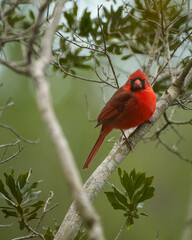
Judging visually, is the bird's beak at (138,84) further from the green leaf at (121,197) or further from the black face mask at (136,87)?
the green leaf at (121,197)

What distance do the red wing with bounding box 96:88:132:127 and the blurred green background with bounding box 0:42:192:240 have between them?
3.67 meters

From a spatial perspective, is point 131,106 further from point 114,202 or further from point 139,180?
point 114,202

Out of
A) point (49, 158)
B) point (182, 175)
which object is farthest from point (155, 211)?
point (49, 158)

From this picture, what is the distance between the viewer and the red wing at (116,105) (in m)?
3.84

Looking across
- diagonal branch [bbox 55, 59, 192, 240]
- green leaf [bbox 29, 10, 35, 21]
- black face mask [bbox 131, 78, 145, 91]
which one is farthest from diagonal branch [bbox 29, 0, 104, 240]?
green leaf [bbox 29, 10, 35, 21]

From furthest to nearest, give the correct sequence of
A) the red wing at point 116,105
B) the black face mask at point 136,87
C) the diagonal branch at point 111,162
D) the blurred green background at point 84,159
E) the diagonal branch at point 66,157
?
the blurred green background at point 84,159 < the red wing at point 116,105 < the black face mask at point 136,87 < the diagonal branch at point 111,162 < the diagonal branch at point 66,157

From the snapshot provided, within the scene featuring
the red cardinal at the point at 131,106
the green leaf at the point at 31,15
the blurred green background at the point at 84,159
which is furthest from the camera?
the blurred green background at the point at 84,159

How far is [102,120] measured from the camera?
392cm

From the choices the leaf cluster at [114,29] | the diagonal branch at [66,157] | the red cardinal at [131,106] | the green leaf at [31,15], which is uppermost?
the green leaf at [31,15]

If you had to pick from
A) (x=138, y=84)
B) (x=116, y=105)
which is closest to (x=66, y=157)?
(x=138, y=84)

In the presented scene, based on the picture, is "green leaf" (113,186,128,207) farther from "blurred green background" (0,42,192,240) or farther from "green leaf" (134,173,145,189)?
"blurred green background" (0,42,192,240)

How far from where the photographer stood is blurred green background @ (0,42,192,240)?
24.6 feet

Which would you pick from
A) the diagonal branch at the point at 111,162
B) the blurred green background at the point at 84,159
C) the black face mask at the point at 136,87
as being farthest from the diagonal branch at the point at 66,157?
the blurred green background at the point at 84,159

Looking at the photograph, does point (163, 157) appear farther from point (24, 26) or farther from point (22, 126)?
point (24, 26)
